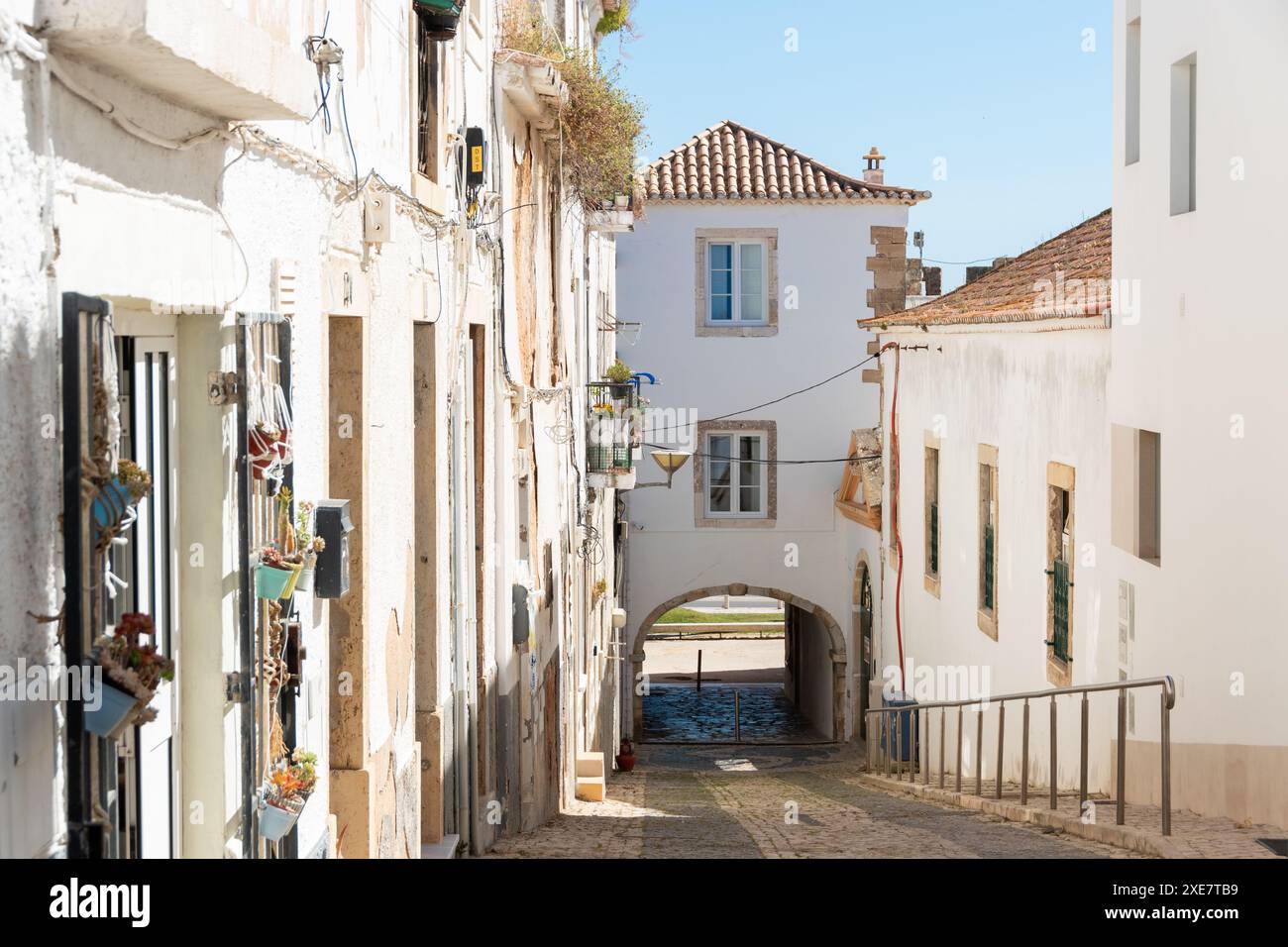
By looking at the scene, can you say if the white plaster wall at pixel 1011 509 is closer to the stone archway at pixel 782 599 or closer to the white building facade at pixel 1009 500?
the white building facade at pixel 1009 500

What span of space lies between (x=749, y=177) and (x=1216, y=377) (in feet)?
57.4

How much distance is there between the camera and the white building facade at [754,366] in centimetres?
2609

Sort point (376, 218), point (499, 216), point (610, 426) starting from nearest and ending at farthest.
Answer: point (376, 218) < point (499, 216) < point (610, 426)

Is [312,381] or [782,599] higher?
[312,381]

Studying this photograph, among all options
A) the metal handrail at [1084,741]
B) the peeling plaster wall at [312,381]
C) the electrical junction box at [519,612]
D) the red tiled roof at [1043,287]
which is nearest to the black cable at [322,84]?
the peeling plaster wall at [312,381]

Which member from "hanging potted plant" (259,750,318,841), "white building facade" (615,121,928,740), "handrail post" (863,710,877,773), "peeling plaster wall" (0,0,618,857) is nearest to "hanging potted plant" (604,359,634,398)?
"handrail post" (863,710,877,773)

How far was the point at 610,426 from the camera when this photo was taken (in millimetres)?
19484

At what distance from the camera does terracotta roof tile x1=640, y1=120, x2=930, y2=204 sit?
84.9 ft

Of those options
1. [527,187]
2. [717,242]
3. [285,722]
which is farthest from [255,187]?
Answer: [717,242]

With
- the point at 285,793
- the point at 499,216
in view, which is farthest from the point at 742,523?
the point at 285,793

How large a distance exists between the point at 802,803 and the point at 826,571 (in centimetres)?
1271

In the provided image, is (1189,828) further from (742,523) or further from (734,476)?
(734,476)

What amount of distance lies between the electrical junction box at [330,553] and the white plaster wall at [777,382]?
68.0 ft

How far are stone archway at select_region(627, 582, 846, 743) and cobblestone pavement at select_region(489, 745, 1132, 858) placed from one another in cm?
644
